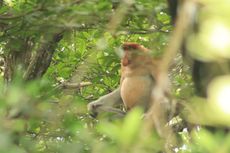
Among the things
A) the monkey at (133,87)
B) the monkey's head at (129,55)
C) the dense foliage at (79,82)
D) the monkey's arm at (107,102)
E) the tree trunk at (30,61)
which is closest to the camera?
the dense foliage at (79,82)

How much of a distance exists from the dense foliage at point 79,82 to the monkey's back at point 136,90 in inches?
7.6

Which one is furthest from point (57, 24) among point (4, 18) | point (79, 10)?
point (4, 18)

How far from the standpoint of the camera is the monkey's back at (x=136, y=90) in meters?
5.91

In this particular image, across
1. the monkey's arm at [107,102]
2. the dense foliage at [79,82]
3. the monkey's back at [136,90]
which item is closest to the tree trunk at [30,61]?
the dense foliage at [79,82]

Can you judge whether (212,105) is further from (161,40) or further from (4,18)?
(4,18)

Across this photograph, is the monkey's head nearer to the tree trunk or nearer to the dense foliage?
the dense foliage

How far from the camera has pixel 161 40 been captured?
2.83 m

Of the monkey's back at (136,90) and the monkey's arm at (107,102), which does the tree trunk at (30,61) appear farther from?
the monkey's back at (136,90)

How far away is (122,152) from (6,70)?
4576 mm

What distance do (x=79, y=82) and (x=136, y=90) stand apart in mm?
3629

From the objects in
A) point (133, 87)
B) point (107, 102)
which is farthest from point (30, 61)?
point (133, 87)

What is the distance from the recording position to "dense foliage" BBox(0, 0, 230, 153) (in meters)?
1.14

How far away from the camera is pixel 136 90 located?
6.00 m

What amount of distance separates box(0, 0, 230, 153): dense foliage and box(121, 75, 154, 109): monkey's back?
0.19 meters
